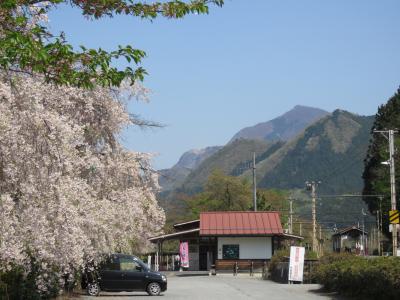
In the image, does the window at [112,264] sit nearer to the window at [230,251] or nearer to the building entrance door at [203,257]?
the window at [230,251]

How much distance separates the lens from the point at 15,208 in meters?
14.7

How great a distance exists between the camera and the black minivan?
91.4 feet

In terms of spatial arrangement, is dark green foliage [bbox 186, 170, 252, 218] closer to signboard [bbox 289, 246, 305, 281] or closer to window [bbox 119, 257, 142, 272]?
signboard [bbox 289, 246, 305, 281]

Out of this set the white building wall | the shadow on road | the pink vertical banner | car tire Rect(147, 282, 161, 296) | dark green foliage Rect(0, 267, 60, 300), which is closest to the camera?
dark green foliage Rect(0, 267, 60, 300)

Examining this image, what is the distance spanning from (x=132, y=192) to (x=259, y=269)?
30.5m

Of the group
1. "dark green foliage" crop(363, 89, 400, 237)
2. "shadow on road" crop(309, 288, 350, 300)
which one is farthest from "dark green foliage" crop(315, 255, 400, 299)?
"dark green foliage" crop(363, 89, 400, 237)

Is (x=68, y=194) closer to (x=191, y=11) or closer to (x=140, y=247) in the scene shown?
(x=191, y=11)

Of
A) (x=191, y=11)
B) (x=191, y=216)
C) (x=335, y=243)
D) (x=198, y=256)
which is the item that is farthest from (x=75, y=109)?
(x=335, y=243)

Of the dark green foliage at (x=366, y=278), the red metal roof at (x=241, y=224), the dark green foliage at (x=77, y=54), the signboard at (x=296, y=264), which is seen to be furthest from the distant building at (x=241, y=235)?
the dark green foliage at (x=77, y=54)

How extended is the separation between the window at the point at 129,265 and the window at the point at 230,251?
2749 cm

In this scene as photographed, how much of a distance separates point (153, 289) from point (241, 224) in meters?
28.3

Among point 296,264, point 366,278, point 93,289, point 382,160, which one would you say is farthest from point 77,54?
point 382,160

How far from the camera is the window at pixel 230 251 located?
55250 millimetres

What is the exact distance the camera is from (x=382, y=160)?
8006cm
